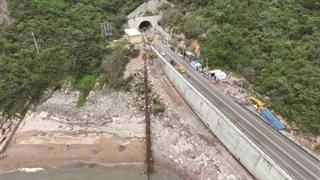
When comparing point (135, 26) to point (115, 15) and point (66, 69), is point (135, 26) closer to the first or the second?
point (115, 15)

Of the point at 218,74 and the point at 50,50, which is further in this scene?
the point at 50,50

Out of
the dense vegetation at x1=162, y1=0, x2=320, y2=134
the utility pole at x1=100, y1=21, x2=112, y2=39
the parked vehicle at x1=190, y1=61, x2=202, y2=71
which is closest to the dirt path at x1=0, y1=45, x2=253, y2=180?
the parked vehicle at x1=190, y1=61, x2=202, y2=71

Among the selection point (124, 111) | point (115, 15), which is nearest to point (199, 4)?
point (115, 15)

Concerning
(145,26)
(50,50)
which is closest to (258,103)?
(50,50)

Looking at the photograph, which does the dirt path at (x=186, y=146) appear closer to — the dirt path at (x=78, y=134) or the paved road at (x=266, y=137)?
the dirt path at (x=78, y=134)

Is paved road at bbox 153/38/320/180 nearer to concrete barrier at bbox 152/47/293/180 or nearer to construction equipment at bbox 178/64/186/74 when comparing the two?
concrete barrier at bbox 152/47/293/180

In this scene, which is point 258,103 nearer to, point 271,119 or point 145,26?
point 271,119

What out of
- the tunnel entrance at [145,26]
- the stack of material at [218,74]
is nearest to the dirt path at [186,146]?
the stack of material at [218,74]
